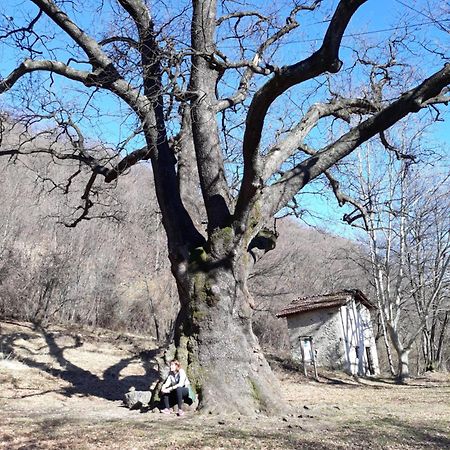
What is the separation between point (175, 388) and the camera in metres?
7.05

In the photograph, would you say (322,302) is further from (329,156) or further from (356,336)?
(329,156)

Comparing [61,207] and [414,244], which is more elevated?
[61,207]

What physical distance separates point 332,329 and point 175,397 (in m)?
17.6

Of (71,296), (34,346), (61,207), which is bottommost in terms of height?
(34,346)

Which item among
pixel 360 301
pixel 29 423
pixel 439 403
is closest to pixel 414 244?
pixel 360 301

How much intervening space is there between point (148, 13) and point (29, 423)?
273 inches

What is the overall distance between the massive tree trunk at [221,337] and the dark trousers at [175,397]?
0.23 meters

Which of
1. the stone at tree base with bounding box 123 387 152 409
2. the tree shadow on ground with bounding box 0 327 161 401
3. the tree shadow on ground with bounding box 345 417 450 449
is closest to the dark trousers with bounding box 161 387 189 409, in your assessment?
the stone at tree base with bounding box 123 387 152 409

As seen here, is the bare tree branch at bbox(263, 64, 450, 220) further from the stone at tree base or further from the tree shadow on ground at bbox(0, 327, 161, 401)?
the tree shadow on ground at bbox(0, 327, 161, 401)

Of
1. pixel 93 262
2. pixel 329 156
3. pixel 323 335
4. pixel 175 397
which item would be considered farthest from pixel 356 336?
pixel 175 397

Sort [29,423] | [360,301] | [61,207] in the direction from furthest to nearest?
[360,301] → [61,207] → [29,423]

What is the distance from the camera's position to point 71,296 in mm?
20438

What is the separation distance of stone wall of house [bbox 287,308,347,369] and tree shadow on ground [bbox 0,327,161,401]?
10.6 metres

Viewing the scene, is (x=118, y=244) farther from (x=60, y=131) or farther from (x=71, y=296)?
(x=60, y=131)
